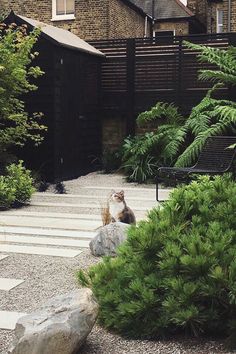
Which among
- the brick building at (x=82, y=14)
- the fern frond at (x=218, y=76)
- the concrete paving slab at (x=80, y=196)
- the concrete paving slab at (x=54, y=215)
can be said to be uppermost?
the brick building at (x=82, y=14)

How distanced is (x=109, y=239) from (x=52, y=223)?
2144 millimetres

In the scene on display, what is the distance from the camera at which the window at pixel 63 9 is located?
66.6 feet

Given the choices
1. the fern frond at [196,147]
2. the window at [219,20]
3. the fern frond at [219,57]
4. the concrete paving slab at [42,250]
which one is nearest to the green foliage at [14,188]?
the concrete paving slab at [42,250]

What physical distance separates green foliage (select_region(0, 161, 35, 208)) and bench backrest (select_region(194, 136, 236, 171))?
9.16 feet

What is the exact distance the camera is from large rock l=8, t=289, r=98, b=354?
315 centimetres

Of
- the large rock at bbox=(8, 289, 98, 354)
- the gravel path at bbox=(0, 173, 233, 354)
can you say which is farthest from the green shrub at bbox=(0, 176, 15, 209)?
the large rock at bbox=(8, 289, 98, 354)

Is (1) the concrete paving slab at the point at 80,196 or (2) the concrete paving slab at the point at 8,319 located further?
(1) the concrete paving slab at the point at 80,196

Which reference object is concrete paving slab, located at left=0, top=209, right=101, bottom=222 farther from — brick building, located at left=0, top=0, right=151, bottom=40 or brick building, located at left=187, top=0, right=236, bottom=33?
brick building, located at left=187, top=0, right=236, bottom=33

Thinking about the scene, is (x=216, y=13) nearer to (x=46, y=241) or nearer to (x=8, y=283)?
(x=46, y=241)

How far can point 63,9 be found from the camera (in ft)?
67.3

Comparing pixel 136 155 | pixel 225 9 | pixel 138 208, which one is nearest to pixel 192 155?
pixel 136 155

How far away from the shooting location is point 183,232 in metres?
3.71

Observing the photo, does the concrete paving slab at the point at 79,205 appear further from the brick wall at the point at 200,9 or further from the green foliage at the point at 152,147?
the brick wall at the point at 200,9

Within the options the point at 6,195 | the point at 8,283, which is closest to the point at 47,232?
the point at 6,195
